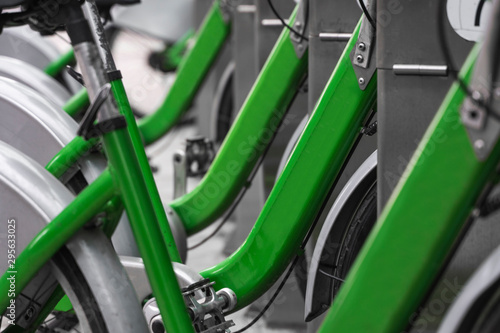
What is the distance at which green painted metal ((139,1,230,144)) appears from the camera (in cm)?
384

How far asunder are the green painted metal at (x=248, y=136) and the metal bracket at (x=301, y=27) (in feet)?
0.06

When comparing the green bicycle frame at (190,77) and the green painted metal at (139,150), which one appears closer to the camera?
the green painted metal at (139,150)

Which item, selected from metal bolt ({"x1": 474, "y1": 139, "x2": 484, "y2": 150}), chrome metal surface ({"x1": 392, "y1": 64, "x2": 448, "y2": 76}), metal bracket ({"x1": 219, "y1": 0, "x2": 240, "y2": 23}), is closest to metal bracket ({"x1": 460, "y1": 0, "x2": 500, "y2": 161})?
metal bolt ({"x1": 474, "y1": 139, "x2": 484, "y2": 150})

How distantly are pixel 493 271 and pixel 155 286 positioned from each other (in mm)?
597

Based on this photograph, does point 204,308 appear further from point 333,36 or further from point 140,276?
point 333,36

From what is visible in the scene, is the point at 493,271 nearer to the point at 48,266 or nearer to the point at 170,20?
the point at 48,266

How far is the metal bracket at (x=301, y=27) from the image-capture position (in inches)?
92.7

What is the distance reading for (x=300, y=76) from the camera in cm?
245

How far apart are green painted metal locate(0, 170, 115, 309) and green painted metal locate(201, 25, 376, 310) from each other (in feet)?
1.69

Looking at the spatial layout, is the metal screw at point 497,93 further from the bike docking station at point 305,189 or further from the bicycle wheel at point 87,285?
the bicycle wheel at point 87,285

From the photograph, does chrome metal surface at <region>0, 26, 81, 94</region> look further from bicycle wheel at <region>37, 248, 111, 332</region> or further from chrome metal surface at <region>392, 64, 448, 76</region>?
chrome metal surface at <region>392, 64, 448, 76</region>

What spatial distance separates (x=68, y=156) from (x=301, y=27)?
77cm

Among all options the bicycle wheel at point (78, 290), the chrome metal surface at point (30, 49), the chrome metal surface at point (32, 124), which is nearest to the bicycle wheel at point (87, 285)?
the bicycle wheel at point (78, 290)

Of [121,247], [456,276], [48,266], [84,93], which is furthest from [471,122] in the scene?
[84,93]
